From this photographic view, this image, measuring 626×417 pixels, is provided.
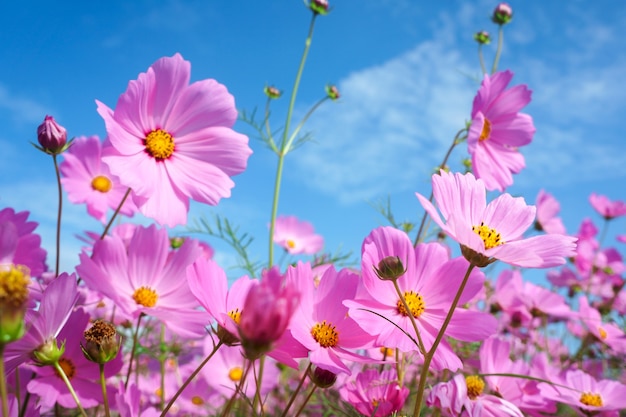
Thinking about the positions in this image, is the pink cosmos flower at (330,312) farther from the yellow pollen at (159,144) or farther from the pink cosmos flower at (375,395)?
the yellow pollen at (159,144)

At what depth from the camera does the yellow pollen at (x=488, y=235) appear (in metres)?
0.67

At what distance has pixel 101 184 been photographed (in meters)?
1.31

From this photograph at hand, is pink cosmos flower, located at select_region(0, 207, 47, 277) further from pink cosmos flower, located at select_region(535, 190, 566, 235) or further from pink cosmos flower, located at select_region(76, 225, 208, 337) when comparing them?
pink cosmos flower, located at select_region(535, 190, 566, 235)

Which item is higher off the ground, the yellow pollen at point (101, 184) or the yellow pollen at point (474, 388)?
the yellow pollen at point (101, 184)

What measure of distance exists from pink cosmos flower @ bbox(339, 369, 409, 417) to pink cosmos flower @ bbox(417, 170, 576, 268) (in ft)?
0.63

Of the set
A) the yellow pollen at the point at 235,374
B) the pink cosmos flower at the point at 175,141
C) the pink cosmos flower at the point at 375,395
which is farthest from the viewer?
the yellow pollen at the point at 235,374

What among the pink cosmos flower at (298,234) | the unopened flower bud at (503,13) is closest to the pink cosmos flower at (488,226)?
the unopened flower bud at (503,13)

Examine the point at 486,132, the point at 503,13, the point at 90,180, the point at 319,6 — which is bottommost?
the point at 90,180

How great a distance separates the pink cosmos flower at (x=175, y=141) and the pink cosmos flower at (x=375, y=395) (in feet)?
0.98

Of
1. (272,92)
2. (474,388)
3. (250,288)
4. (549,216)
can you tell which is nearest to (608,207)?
(549,216)

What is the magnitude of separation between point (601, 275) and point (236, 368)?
6.18ft

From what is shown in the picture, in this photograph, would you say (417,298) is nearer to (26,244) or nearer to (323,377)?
(323,377)

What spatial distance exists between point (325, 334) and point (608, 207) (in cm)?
240

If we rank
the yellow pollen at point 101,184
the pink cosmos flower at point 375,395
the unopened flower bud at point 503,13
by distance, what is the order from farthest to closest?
the unopened flower bud at point 503,13 → the yellow pollen at point 101,184 → the pink cosmos flower at point 375,395
